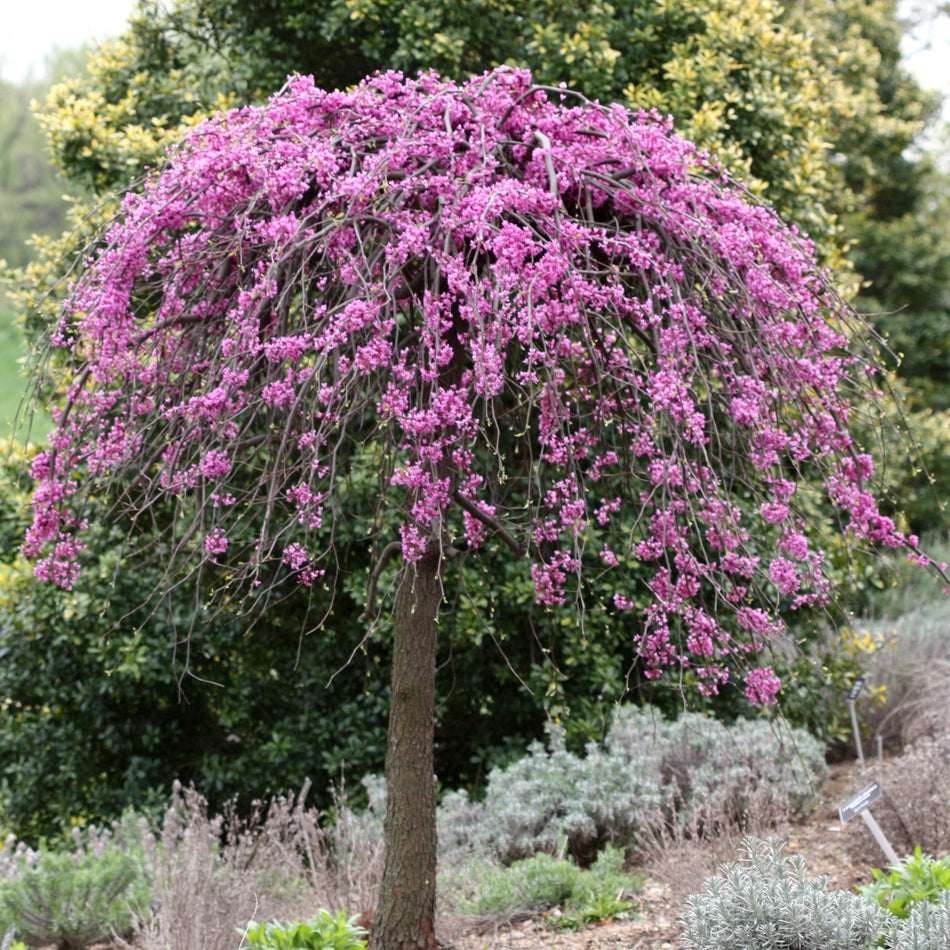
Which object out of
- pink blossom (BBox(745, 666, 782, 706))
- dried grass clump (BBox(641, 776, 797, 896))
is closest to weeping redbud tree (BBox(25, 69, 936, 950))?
pink blossom (BBox(745, 666, 782, 706))

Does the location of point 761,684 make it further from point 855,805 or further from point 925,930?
point 855,805

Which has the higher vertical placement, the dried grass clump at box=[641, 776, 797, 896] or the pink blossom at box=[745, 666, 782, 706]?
the pink blossom at box=[745, 666, 782, 706]

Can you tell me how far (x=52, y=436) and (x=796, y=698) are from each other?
387 cm

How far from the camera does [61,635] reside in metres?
4.81

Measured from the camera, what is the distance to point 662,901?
11.2ft

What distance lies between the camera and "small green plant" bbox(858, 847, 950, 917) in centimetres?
244

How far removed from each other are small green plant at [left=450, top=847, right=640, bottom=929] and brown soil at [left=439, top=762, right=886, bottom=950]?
0.05m

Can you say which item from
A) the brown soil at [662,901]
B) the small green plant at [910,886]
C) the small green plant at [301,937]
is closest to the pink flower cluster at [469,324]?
the small green plant at [910,886]

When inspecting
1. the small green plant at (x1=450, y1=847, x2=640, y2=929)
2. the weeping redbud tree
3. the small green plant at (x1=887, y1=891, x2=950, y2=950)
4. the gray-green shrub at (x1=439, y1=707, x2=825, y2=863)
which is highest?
the weeping redbud tree

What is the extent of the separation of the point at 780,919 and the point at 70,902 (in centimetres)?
252

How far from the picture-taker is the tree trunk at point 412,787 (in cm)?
277

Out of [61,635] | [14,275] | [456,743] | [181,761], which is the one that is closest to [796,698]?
[456,743]

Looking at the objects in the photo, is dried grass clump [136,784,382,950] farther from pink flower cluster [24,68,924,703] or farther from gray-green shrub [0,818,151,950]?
pink flower cluster [24,68,924,703]

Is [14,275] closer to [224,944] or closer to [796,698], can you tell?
[224,944]
